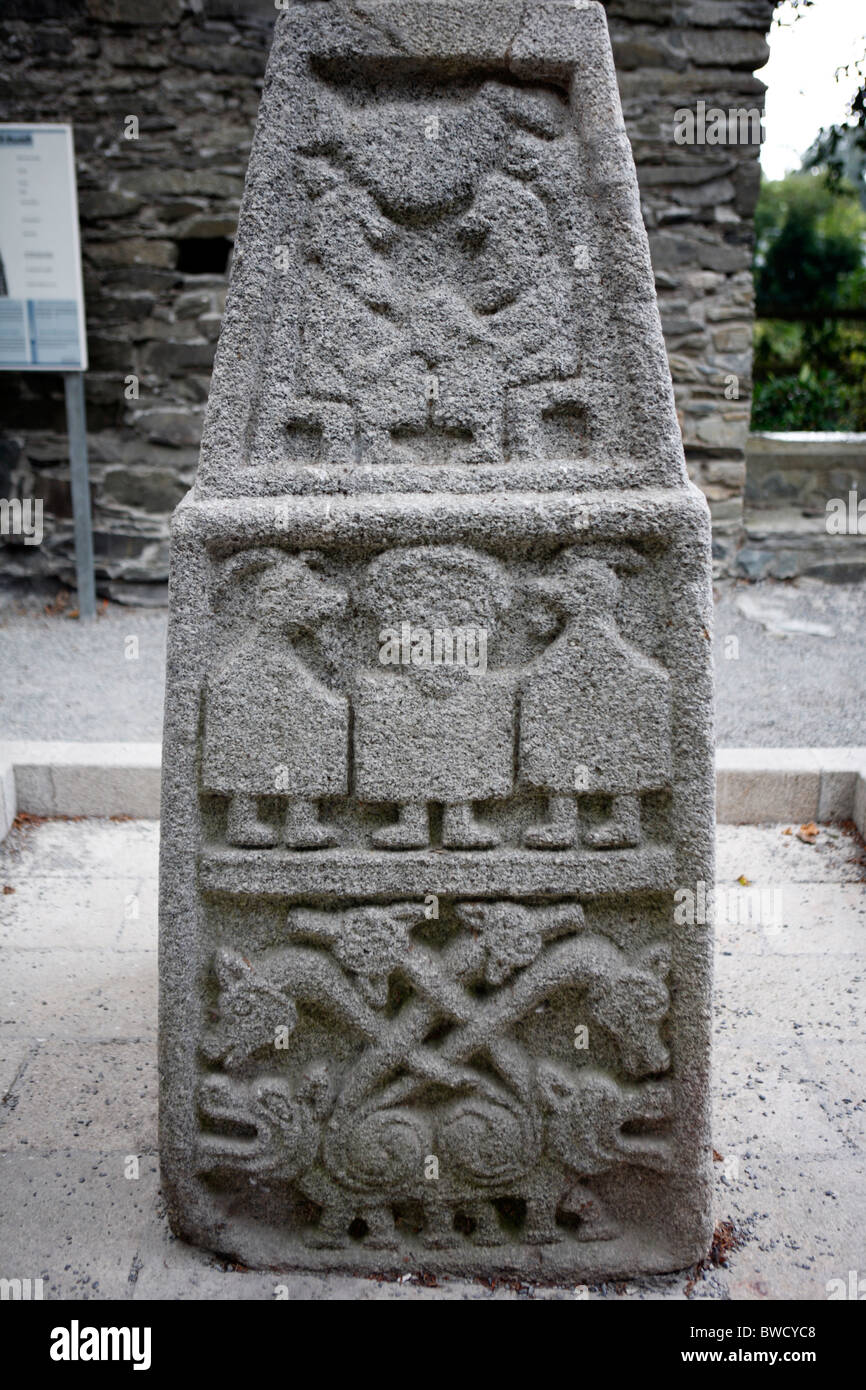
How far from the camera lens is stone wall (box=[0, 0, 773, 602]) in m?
5.73

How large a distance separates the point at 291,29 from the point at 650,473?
2.89 ft

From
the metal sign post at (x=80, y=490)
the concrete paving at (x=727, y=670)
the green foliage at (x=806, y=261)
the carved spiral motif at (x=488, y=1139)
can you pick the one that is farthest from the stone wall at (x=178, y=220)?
the green foliage at (x=806, y=261)

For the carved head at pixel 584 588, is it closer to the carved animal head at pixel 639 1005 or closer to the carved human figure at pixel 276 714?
the carved human figure at pixel 276 714

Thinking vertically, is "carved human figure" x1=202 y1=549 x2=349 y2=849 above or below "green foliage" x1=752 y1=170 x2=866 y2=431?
below

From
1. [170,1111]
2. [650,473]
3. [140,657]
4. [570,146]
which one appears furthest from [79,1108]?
[140,657]

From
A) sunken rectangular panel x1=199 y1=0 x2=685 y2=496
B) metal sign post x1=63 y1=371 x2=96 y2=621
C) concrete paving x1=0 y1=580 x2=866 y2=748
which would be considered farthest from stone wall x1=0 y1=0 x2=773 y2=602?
sunken rectangular panel x1=199 y1=0 x2=685 y2=496

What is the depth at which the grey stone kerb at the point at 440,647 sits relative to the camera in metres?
1.62

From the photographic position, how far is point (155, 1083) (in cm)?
230

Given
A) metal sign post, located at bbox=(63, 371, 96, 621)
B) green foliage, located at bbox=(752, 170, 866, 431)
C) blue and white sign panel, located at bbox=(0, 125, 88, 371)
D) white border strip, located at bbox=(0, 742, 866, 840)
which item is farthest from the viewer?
green foliage, located at bbox=(752, 170, 866, 431)

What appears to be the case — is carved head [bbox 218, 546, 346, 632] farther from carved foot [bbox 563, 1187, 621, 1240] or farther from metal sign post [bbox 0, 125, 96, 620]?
metal sign post [bbox 0, 125, 96, 620]

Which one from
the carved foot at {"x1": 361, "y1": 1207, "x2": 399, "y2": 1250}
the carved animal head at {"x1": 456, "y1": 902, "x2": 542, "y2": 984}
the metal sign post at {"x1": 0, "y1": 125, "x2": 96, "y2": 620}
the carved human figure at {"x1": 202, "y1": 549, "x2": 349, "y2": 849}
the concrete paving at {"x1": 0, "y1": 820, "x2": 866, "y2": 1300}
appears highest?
the metal sign post at {"x1": 0, "y1": 125, "x2": 96, "y2": 620}

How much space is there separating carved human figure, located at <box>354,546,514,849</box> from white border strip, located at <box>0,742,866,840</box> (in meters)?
2.12

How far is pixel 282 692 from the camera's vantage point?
163cm

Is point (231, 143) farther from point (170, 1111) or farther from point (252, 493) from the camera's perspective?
point (170, 1111)
